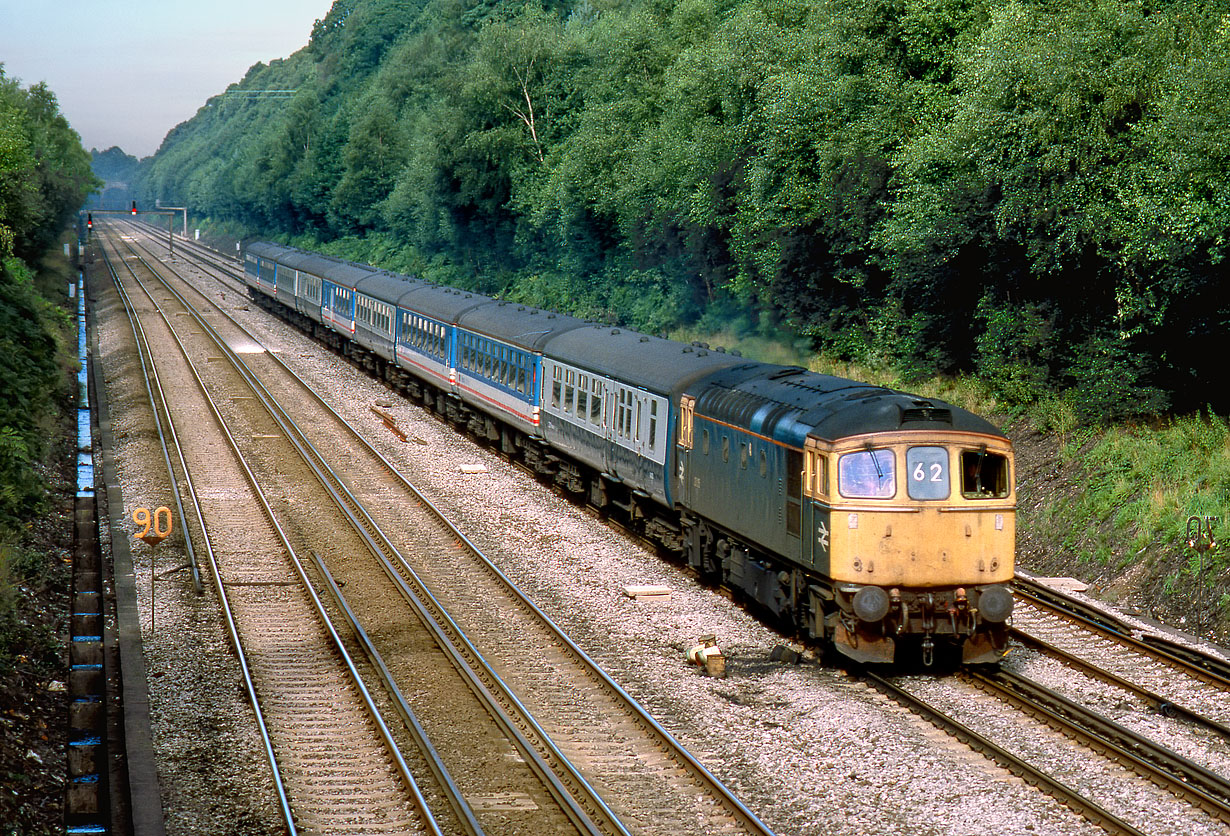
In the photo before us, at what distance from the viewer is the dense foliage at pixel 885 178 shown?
72.5ft

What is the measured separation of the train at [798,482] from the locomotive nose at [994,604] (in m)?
0.02

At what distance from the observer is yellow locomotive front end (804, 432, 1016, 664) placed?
14305 mm

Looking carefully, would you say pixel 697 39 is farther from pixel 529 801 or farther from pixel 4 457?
pixel 529 801

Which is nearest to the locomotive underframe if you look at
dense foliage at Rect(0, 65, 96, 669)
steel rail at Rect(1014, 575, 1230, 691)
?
steel rail at Rect(1014, 575, 1230, 691)

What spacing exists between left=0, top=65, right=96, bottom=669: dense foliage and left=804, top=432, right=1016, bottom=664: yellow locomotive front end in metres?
9.93

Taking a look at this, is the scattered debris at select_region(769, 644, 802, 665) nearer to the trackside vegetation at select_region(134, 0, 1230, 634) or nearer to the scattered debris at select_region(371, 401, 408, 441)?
the trackside vegetation at select_region(134, 0, 1230, 634)

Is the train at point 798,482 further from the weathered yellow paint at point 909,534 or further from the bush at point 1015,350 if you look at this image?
the bush at point 1015,350

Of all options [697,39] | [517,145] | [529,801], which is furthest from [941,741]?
[517,145]

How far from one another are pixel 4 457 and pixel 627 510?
1066 cm

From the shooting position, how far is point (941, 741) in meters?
12.9

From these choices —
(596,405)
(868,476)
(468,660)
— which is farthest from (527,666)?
(596,405)

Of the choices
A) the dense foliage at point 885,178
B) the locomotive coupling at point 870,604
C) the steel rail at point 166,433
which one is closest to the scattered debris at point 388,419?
the steel rail at point 166,433

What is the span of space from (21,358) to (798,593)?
66.3ft

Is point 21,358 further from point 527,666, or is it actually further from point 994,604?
point 994,604
